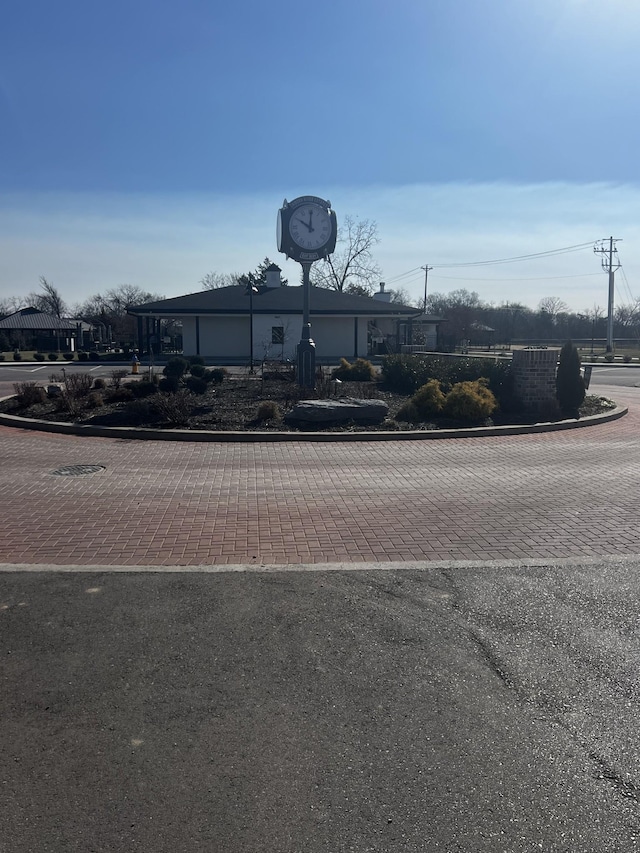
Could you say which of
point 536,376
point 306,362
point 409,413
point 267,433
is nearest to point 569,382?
point 536,376

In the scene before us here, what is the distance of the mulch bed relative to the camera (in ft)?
43.4

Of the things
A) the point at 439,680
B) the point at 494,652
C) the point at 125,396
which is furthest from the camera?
the point at 125,396

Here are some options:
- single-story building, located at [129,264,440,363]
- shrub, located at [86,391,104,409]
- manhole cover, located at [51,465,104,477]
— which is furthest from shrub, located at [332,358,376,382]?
single-story building, located at [129,264,440,363]

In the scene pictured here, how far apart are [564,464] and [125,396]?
987 cm

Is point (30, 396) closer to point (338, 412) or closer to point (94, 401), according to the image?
point (94, 401)

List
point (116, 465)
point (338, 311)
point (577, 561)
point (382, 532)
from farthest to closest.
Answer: point (338, 311) → point (116, 465) → point (382, 532) → point (577, 561)

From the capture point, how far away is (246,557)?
6168 millimetres

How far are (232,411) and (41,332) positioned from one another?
59.6m

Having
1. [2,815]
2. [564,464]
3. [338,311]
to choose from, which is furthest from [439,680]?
[338,311]

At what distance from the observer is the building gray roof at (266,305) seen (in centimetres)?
4256

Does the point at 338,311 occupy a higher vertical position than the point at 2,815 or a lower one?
higher

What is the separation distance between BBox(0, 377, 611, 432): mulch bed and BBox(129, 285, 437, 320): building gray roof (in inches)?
970

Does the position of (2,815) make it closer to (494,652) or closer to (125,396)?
(494,652)

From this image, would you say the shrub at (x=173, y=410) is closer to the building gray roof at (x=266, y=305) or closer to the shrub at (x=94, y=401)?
the shrub at (x=94, y=401)
